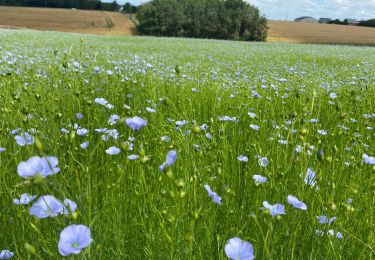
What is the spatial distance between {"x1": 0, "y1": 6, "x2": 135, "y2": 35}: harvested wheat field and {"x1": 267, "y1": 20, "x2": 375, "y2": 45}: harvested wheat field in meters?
19.9

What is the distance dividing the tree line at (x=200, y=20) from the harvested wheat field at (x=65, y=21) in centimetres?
368

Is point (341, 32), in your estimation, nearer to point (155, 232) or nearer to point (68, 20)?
point (68, 20)

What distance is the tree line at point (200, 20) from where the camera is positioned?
44.7m

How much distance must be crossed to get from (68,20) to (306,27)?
110 feet

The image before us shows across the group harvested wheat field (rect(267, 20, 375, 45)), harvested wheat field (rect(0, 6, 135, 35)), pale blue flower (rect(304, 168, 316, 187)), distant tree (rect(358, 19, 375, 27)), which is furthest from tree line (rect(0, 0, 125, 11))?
pale blue flower (rect(304, 168, 316, 187))

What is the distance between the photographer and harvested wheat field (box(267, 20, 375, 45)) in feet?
142

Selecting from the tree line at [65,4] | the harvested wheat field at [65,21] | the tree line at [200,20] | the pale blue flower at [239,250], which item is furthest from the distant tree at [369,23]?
the pale blue flower at [239,250]

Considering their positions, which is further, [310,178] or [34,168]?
[310,178]

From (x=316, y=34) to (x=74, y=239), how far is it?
51.2m

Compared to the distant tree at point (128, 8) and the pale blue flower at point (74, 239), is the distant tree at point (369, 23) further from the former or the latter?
the pale blue flower at point (74, 239)

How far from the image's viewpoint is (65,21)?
47844mm

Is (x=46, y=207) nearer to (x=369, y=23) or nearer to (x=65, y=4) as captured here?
(x=369, y=23)

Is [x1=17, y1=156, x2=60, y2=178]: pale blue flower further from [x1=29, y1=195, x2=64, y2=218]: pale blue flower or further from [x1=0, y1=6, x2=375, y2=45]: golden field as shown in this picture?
[x1=0, y1=6, x2=375, y2=45]: golden field

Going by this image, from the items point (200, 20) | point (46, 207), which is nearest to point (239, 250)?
point (46, 207)
